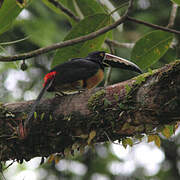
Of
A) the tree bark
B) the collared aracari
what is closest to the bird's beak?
the collared aracari

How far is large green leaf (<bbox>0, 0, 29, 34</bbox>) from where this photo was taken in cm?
251

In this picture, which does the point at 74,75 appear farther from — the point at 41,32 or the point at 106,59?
the point at 41,32

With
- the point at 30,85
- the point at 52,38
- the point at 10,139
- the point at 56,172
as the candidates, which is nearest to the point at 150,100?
the point at 10,139

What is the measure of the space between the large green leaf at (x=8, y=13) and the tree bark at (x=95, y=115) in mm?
538

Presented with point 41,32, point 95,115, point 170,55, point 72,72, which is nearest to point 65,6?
point 72,72

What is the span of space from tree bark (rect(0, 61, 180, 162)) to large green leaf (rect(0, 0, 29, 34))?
1.77 feet

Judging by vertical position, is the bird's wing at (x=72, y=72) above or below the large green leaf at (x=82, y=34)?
below

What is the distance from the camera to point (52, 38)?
4949 mm

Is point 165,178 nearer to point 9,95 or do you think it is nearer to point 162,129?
point 9,95

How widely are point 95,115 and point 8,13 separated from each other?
2.96ft

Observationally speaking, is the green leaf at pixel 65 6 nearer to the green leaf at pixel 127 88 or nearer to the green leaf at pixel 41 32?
the green leaf at pixel 127 88

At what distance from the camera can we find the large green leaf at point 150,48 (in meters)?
2.84

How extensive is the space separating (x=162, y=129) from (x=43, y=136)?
76cm

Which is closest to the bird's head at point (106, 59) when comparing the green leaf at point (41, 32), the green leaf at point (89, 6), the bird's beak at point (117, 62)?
the bird's beak at point (117, 62)
